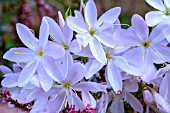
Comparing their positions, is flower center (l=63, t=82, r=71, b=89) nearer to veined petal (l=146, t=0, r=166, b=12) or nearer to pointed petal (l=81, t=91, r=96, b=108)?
pointed petal (l=81, t=91, r=96, b=108)

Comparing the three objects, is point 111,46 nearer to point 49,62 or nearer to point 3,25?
point 49,62

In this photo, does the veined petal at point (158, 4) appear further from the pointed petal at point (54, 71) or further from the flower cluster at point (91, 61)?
the pointed petal at point (54, 71)

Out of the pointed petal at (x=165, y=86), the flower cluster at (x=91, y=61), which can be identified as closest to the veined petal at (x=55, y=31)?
the flower cluster at (x=91, y=61)

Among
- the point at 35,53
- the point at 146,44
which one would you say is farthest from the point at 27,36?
the point at 146,44

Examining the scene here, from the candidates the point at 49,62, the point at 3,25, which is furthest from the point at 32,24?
the point at 49,62

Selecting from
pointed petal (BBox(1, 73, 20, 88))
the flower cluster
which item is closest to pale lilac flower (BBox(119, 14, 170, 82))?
the flower cluster
